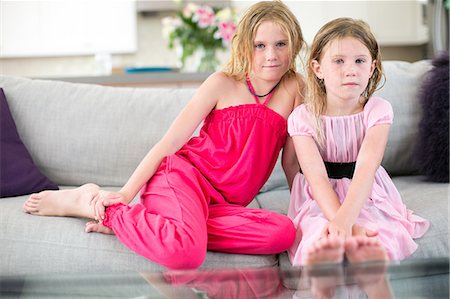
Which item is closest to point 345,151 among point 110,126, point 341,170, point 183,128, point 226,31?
point 341,170

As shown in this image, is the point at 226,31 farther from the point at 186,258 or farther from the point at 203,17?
the point at 186,258

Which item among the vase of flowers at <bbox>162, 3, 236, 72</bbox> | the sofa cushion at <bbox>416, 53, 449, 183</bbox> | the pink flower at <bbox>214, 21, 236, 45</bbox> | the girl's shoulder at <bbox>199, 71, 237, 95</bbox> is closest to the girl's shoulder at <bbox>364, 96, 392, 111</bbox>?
the girl's shoulder at <bbox>199, 71, 237, 95</bbox>

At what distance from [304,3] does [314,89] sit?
13.3 ft

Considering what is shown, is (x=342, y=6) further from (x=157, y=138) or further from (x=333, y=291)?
(x=333, y=291)

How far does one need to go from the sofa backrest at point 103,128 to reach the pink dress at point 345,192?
554 mm

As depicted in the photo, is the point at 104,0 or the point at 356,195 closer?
the point at 356,195

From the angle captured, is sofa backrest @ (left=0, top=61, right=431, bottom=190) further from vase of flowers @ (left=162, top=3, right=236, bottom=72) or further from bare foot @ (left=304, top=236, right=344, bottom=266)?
vase of flowers @ (left=162, top=3, right=236, bottom=72)

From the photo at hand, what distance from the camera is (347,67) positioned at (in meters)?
1.75

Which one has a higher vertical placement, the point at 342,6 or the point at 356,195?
the point at 342,6

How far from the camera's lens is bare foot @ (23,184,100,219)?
1.85m

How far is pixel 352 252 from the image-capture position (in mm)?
1223

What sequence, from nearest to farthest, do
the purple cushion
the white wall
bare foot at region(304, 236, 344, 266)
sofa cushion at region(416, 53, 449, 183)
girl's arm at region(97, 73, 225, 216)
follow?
bare foot at region(304, 236, 344, 266) < girl's arm at region(97, 73, 225, 216) < the purple cushion < sofa cushion at region(416, 53, 449, 183) < the white wall

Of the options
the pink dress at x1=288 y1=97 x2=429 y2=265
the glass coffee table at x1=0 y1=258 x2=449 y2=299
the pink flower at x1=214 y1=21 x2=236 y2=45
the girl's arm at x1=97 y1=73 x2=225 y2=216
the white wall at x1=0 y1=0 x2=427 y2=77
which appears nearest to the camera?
the glass coffee table at x1=0 y1=258 x2=449 y2=299

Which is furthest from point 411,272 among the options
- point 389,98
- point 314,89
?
point 389,98
